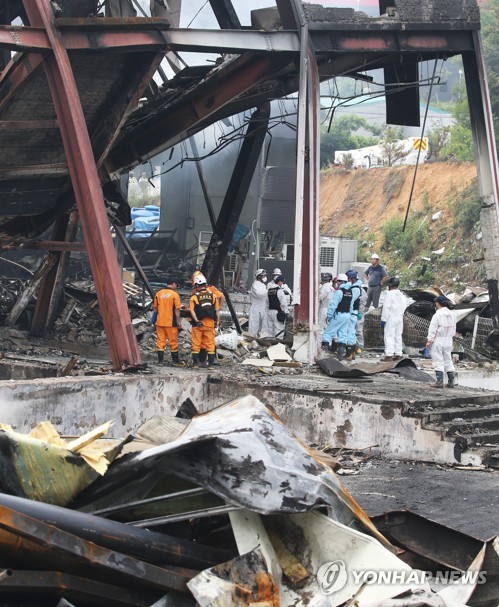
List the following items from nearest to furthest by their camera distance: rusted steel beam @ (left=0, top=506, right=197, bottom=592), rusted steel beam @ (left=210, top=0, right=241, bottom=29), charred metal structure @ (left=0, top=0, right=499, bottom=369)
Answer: rusted steel beam @ (left=0, top=506, right=197, bottom=592) → charred metal structure @ (left=0, top=0, right=499, bottom=369) → rusted steel beam @ (left=210, top=0, right=241, bottom=29)

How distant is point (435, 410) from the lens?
40.0ft

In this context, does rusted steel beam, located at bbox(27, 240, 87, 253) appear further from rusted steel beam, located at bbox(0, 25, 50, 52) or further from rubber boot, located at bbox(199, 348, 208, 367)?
rusted steel beam, located at bbox(0, 25, 50, 52)

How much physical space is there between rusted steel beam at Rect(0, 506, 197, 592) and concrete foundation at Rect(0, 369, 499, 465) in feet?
19.9

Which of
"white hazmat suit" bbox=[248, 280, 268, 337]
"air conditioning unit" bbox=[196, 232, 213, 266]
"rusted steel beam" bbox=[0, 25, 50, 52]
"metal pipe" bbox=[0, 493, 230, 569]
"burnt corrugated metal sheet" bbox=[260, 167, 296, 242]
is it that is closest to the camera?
"metal pipe" bbox=[0, 493, 230, 569]

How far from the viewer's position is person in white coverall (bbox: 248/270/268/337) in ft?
72.0

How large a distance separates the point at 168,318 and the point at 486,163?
7.56 m

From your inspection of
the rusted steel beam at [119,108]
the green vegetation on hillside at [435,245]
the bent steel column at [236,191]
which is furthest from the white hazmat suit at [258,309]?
the green vegetation on hillside at [435,245]

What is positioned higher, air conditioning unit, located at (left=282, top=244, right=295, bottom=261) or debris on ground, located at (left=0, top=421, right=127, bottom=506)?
air conditioning unit, located at (left=282, top=244, right=295, bottom=261)

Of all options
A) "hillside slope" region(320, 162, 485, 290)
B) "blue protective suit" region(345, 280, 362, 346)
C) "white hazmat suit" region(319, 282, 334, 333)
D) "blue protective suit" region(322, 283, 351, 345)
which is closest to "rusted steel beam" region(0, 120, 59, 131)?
"blue protective suit" region(322, 283, 351, 345)

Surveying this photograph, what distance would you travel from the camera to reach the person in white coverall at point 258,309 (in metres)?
21.9

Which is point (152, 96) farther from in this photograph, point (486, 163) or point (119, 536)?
point (119, 536)

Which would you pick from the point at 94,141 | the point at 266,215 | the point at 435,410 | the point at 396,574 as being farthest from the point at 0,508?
the point at 266,215

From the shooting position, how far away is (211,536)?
5.99 m

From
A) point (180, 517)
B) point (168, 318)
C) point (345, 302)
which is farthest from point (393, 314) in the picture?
point (180, 517)
